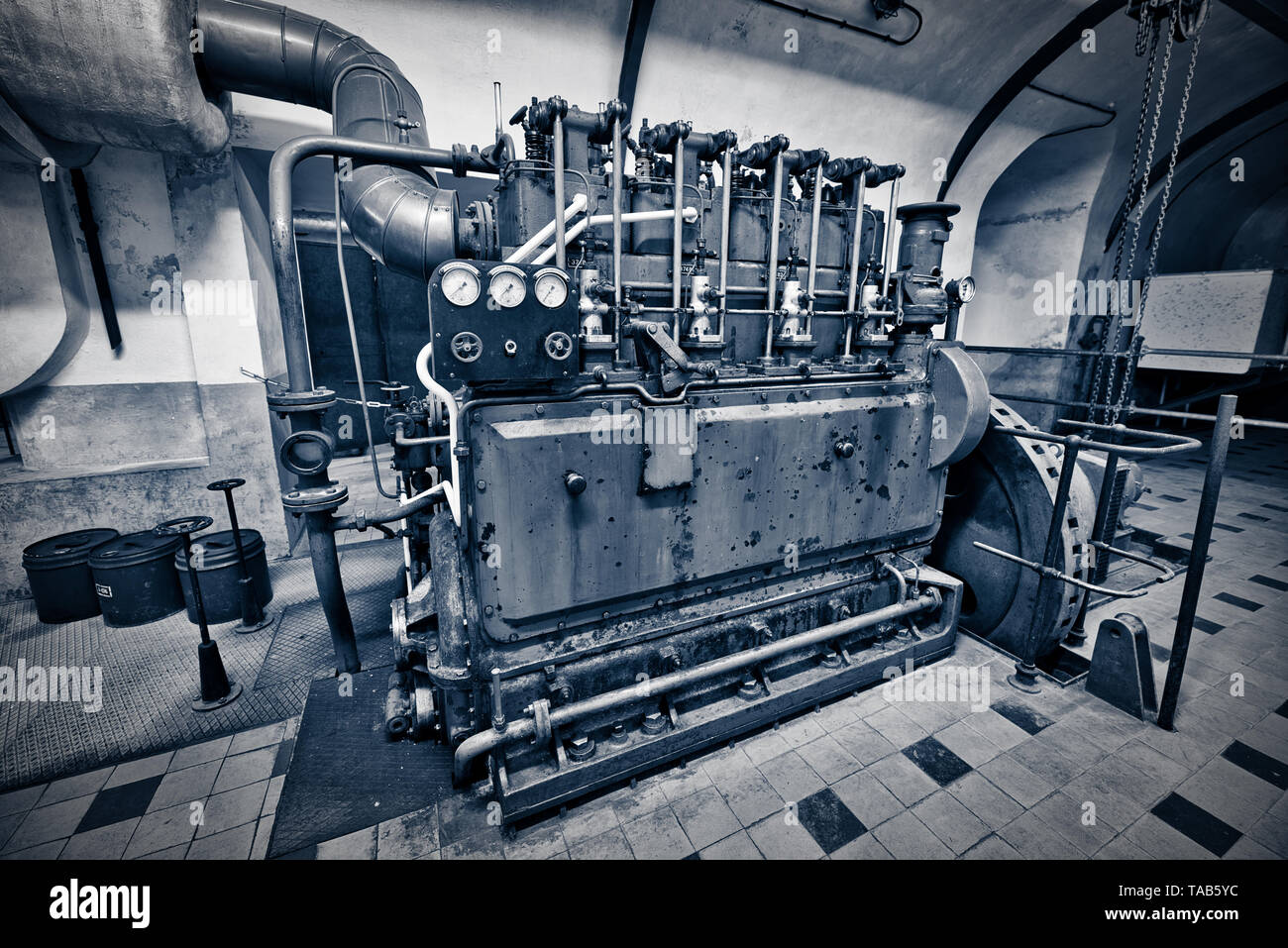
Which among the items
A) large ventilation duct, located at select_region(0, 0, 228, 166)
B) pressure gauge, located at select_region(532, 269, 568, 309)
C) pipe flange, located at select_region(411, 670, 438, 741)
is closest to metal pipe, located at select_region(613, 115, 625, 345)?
pressure gauge, located at select_region(532, 269, 568, 309)

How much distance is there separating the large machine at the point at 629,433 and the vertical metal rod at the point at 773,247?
23mm

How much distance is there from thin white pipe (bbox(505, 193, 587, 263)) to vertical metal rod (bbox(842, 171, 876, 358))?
6.03ft

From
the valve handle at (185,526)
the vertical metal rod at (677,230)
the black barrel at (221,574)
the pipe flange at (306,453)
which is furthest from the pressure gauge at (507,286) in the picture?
the black barrel at (221,574)

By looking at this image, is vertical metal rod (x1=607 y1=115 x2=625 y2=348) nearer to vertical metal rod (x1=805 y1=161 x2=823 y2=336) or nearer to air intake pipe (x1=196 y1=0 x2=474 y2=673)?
air intake pipe (x1=196 y1=0 x2=474 y2=673)

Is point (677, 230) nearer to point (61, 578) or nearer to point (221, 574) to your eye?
point (221, 574)

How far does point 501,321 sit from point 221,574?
345 cm

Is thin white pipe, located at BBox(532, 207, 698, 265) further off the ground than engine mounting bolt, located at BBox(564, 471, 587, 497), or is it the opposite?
thin white pipe, located at BBox(532, 207, 698, 265)

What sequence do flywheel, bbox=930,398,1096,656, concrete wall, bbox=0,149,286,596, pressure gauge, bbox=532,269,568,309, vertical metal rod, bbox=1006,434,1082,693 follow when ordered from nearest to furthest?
pressure gauge, bbox=532,269,568,309 < vertical metal rod, bbox=1006,434,1082,693 < flywheel, bbox=930,398,1096,656 < concrete wall, bbox=0,149,286,596

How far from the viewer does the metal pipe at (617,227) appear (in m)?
2.68

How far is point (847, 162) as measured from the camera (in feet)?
11.8

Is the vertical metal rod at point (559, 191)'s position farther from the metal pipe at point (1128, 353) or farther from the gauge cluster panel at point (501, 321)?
the metal pipe at point (1128, 353)

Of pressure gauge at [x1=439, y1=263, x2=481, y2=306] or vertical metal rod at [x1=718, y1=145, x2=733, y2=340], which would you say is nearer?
pressure gauge at [x1=439, y1=263, x2=481, y2=306]

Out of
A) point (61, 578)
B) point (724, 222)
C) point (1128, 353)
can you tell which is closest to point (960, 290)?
point (1128, 353)

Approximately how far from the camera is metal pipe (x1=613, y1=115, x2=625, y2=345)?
268 cm
